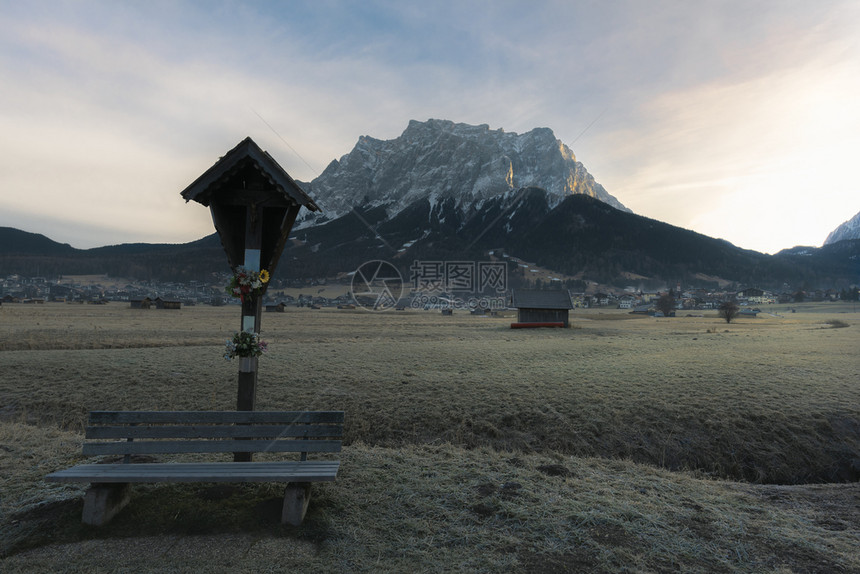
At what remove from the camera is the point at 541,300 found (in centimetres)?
5512

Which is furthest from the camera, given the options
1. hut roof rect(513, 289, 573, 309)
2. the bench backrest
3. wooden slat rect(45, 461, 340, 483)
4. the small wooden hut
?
hut roof rect(513, 289, 573, 309)

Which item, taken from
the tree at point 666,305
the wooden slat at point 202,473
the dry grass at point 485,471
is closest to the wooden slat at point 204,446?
the wooden slat at point 202,473

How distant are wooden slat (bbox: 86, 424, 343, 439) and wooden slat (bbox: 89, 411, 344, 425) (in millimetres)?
104

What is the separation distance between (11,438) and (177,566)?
8570 millimetres

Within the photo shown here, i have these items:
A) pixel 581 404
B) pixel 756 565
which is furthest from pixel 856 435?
pixel 756 565

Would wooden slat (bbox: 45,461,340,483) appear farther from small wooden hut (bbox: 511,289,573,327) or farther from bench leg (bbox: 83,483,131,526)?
small wooden hut (bbox: 511,289,573,327)

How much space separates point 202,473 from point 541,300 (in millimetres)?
52046

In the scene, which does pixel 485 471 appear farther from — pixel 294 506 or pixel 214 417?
pixel 214 417

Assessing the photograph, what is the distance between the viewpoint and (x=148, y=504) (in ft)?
22.4

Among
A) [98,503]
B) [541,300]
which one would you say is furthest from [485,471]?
[541,300]

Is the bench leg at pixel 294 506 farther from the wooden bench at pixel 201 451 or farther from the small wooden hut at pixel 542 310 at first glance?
the small wooden hut at pixel 542 310

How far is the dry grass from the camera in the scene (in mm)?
5793

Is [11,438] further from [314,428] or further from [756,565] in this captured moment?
[756,565]

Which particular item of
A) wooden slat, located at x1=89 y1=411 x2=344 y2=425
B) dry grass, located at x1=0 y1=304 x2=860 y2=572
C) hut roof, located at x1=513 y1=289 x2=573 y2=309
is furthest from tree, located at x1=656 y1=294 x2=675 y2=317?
wooden slat, located at x1=89 y1=411 x2=344 y2=425
